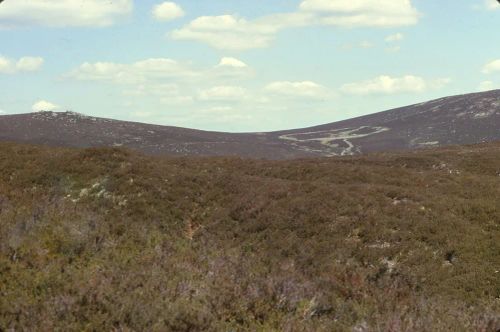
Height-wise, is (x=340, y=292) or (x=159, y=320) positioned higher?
(x=159, y=320)

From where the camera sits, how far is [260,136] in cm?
18238

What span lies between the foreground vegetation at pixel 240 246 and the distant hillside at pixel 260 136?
312 feet

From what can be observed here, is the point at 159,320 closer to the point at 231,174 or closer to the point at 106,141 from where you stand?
the point at 231,174

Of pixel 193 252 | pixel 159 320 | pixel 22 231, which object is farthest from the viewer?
pixel 193 252

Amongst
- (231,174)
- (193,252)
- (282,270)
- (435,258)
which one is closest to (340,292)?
(282,270)

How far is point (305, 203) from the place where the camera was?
21000 millimetres

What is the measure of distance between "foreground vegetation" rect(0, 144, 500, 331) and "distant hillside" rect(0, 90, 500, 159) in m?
95.2

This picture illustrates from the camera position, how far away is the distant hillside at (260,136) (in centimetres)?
12675

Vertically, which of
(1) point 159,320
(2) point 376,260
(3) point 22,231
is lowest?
(2) point 376,260

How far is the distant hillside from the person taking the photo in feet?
416

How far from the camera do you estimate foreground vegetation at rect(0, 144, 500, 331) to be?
24.9ft

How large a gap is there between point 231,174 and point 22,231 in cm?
1709

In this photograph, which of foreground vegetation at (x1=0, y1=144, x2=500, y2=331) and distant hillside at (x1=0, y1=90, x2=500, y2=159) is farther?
distant hillside at (x1=0, y1=90, x2=500, y2=159)

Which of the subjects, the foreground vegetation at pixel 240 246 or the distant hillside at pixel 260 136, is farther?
the distant hillside at pixel 260 136
